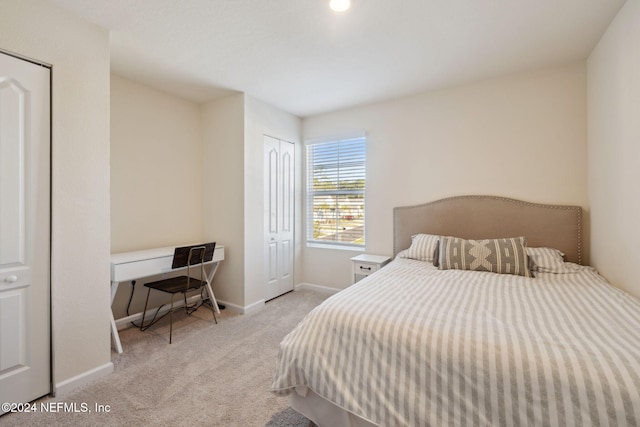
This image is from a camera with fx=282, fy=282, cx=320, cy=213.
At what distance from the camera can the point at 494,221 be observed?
2.79m

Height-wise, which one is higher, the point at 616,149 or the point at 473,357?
the point at 616,149

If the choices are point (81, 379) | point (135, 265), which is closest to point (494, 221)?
point (135, 265)

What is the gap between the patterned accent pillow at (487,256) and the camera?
2248 mm

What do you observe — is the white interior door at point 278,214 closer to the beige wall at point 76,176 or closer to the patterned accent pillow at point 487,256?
the beige wall at point 76,176

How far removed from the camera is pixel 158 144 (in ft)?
10.3

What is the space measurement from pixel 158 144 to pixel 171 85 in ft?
2.12

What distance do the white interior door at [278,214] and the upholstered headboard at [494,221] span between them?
4.71ft

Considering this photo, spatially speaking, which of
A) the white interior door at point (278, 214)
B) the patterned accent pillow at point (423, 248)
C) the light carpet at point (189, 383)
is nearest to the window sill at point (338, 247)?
the white interior door at point (278, 214)

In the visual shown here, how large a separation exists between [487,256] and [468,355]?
1.51 meters

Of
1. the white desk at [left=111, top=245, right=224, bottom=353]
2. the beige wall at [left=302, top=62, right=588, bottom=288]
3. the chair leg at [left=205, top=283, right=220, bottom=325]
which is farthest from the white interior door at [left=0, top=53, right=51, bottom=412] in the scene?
the beige wall at [left=302, top=62, right=588, bottom=288]

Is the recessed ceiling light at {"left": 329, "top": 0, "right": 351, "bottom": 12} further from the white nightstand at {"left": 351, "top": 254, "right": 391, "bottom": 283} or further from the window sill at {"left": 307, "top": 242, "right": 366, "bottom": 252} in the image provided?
the window sill at {"left": 307, "top": 242, "right": 366, "bottom": 252}

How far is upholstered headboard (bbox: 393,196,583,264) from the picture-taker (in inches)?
99.6

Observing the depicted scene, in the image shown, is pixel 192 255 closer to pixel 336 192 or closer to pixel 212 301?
pixel 212 301

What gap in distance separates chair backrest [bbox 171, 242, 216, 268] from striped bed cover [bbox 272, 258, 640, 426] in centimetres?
160
